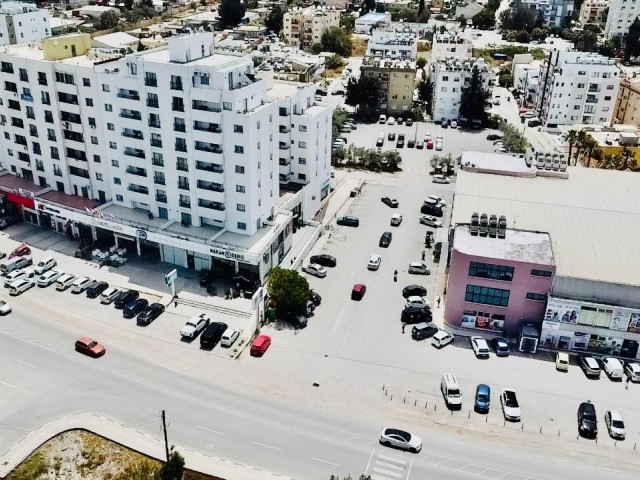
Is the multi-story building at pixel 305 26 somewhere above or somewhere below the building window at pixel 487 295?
above

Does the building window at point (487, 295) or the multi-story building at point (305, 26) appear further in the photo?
the multi-story building at point (305, 26)

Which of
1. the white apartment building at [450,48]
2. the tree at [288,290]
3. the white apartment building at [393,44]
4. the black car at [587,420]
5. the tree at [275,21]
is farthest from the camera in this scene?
the tree at [275,21]

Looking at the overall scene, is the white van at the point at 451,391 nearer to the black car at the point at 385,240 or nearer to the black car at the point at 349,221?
the black car at the point at 385,240

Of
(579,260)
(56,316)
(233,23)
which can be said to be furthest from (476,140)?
(233,23)

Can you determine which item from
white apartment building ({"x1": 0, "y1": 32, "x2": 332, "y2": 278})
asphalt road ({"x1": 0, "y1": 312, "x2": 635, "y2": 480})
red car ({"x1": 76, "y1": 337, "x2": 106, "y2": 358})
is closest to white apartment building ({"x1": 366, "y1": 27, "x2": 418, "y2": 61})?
white apartment building ({"x1": 0, "y1": 32, "x2": 332, "y2": 278})

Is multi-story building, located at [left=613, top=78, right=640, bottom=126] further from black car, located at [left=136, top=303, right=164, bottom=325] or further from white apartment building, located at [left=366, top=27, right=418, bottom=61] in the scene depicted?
black car, located at [left=136, top=303, right=164, bottom=325]

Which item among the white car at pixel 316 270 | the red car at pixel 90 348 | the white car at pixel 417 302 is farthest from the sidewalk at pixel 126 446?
the white car at pixel 316 270

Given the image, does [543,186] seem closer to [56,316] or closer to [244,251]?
[244,251]

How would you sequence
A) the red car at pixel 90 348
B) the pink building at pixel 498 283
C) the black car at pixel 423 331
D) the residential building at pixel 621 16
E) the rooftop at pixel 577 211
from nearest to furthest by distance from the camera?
1. the red car at pixel 90 348
2. the pink building at pixel 498 283
3. the rooftop at pixel 577 211
4. the black car at pixel 423 331
5. the residential building at pixel 621 16
